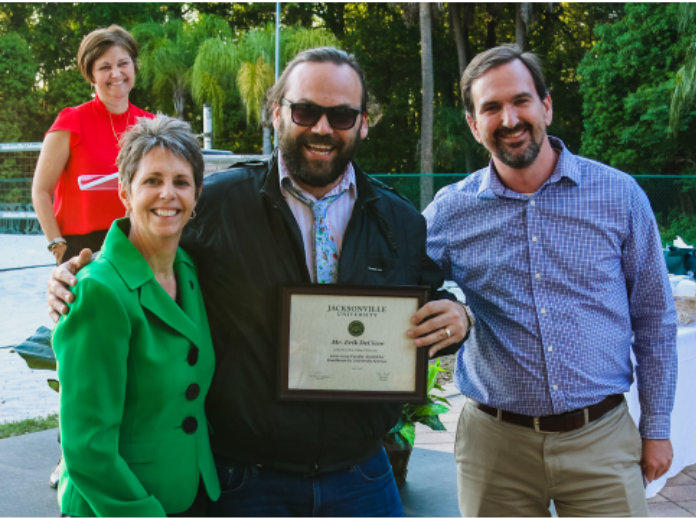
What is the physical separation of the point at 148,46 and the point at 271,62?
8.91m

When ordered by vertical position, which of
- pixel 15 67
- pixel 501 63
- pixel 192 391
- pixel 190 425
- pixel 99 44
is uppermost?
pixel 15 67

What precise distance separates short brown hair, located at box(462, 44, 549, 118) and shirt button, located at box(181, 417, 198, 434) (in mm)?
1661

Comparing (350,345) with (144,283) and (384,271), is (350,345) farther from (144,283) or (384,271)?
(144,283)

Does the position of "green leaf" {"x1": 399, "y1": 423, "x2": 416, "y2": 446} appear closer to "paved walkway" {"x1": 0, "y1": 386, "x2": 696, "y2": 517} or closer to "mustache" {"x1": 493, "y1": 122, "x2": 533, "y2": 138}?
"paved walkway" {"x1": 0, "y1": 386, "x2": 696, "y2": 517}

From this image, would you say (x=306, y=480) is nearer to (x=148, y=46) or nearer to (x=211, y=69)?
(x=211, y=69)

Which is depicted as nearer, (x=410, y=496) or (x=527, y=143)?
(x=527, y=143)

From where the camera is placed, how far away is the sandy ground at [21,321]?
6.74 m

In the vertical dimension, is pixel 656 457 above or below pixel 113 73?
below

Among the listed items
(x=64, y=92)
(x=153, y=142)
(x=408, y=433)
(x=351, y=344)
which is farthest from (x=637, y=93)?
(x=64, y=92)

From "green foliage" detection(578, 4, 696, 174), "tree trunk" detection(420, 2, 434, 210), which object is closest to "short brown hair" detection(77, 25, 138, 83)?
"green foliage" detection(578, 4, 696, 174)

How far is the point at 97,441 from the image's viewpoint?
1754mm

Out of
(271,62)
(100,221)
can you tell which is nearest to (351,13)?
(271,62)

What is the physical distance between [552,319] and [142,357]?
59.9 inches

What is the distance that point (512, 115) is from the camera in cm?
266
